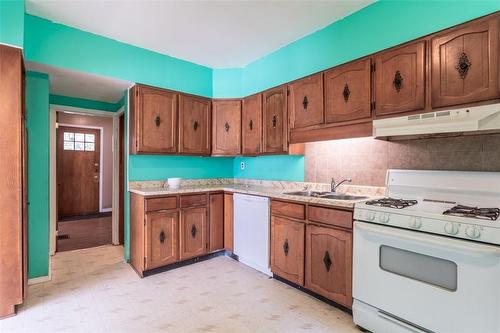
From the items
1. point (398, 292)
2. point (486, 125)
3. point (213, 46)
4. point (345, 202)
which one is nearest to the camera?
point (486, 125)

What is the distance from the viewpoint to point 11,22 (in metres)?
2.16

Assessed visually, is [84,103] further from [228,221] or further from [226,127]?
[228,221]

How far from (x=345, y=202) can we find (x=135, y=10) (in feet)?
8.42

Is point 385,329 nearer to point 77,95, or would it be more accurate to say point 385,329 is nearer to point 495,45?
point 495,45

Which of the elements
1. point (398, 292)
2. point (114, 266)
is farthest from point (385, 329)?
point (114, 266)

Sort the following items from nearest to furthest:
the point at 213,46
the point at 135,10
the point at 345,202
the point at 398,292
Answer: the point at 398,292
the point at 345,202
the point at 135,10
the point at 213,46

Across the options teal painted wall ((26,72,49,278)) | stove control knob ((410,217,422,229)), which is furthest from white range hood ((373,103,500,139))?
teal painted wall ((26,72,49,278))

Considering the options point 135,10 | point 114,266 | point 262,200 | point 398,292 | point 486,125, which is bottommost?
point 114,266

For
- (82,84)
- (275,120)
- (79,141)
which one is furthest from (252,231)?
(79,141)

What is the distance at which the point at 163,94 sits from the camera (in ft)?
11.0

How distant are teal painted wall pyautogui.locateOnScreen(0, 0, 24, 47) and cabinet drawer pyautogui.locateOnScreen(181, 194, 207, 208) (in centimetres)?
206

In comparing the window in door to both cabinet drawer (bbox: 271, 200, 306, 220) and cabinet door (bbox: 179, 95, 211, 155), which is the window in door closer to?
cabinet door (bbox: 179, 95, 211, 155)

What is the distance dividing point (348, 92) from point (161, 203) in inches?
90.3

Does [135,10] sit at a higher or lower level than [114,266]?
higher
